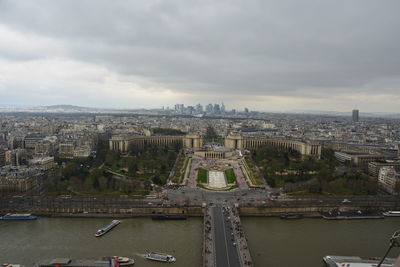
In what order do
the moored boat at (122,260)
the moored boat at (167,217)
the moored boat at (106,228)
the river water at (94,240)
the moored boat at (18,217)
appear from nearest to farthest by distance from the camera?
the moored boat at (122,260) < the river water at (94,240) < the moored boat at (106,228) < the moored boat at (18,217) < the moored boat at (167,217)

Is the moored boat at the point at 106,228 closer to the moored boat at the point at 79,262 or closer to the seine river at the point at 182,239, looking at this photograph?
the seine river at the point at 182,239

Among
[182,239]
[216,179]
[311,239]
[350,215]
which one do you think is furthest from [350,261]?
[216,179]


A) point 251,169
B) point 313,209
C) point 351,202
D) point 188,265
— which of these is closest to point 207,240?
point 188,265

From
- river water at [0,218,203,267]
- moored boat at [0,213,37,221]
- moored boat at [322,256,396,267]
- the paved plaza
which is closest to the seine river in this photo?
river water at [0,218,203,267]

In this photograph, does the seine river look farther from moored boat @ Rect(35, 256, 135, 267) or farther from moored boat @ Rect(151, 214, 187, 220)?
moored boat @ Rect(35, 256, 135, 267)

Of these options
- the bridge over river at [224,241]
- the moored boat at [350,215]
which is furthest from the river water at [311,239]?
the bridge over river at [224,241]

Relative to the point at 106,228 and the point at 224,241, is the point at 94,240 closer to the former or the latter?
the point at 106,228
